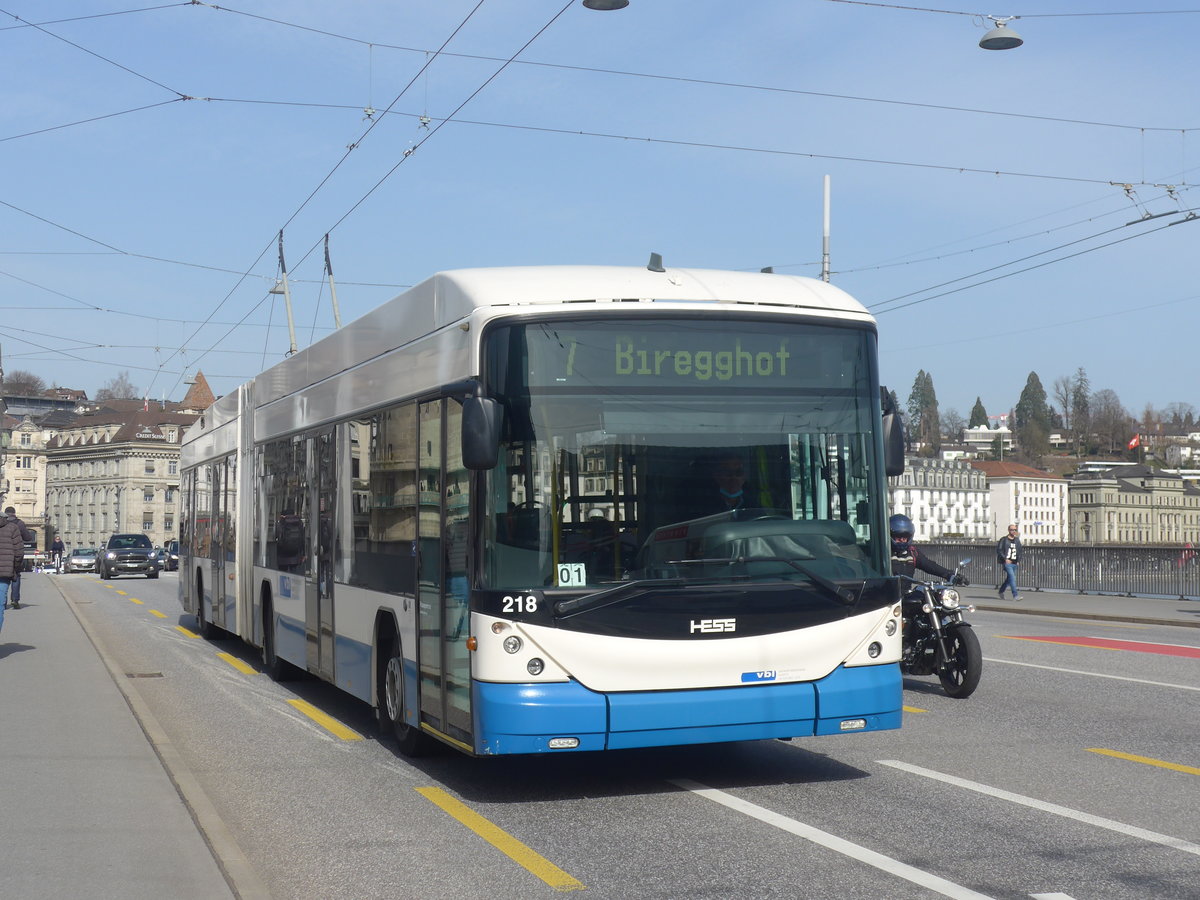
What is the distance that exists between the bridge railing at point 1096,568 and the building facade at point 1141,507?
12639cm

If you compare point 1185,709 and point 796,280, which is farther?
point 1185,709

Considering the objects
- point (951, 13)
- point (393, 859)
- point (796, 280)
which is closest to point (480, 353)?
point (796, 280)

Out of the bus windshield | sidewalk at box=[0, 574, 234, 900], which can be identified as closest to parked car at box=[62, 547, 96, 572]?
sidewalk at box=[0, 574, 234, 900]

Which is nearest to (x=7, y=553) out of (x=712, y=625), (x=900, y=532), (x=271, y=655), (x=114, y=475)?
(x=271, y=655)

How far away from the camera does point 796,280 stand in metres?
8.95

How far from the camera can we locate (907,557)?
1412 cm

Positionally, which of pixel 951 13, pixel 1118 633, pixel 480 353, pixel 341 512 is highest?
pixel 951 13

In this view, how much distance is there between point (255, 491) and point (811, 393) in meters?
8.61

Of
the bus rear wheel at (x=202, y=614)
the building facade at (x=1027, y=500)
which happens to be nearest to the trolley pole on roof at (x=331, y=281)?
the bus rear wheel at (x=202, y=614)

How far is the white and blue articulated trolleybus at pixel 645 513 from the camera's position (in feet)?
25.3

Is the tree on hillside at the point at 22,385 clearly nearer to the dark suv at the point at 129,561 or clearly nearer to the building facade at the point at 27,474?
the building facade at the point at 27,474

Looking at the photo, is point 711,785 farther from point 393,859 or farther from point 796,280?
point 796,280

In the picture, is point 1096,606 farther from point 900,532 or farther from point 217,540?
point 217,540

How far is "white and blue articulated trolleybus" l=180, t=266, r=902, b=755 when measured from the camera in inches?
303
